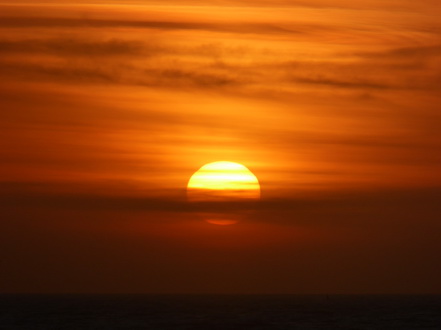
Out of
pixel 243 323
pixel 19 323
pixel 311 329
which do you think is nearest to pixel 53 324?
pixel 19 323

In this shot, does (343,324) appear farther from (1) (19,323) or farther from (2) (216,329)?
(1) (19,323)

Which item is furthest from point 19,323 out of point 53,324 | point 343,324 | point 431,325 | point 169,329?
point 431,325

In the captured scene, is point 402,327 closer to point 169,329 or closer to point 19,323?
point 169,329

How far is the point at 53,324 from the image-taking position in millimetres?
111312

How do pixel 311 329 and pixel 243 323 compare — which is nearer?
Answer: pixel 311 329

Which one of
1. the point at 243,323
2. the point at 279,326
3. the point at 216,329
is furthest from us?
the point at 243,323

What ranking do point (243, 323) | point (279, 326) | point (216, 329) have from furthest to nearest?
point (243, 323) → point (279, 326) → point (216, 329)

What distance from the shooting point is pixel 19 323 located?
377ft

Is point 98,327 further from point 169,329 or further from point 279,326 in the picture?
point 279,326

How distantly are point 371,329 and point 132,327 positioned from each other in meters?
26.8

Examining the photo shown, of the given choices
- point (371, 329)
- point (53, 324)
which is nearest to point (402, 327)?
point (371, 329)

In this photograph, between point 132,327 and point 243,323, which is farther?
point 243,323

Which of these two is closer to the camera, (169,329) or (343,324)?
(169,329)

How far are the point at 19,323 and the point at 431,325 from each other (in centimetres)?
5089
